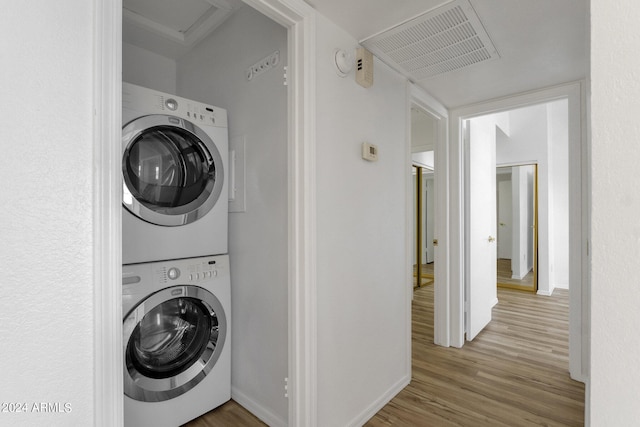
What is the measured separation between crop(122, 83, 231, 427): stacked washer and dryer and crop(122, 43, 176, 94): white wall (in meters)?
1.04

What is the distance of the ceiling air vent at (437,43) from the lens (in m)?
1.50

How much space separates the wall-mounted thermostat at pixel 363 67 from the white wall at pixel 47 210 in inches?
50.7

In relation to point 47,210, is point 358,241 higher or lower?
lower

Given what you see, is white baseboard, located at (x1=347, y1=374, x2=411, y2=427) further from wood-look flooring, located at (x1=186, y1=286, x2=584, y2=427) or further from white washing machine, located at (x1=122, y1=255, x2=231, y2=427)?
white washing machine, located at (x1=122, y1=255, x2=231, y2=427)

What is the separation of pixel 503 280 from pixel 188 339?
526cm

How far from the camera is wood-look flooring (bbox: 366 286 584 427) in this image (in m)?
1.80

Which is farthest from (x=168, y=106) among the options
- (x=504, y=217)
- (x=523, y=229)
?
(x=504, y=217)

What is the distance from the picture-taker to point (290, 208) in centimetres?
147

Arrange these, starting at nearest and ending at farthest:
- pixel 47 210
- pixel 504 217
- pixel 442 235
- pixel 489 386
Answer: pixel 47 210 < pixel 489 386 < pixel 442 235 < pixel 504 217

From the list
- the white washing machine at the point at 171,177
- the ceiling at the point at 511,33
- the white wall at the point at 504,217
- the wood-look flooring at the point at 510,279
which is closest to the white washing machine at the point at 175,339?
the white washing machine at the point at 171,177

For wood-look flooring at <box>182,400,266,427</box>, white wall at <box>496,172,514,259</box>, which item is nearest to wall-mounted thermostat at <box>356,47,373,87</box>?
wood-look flooring at <box>182,400,266,427</box>

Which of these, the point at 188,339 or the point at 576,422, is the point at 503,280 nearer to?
the point at 576,422

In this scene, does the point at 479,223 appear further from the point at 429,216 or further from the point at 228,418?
the point at 228,418

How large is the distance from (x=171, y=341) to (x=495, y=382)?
7.46 ft
